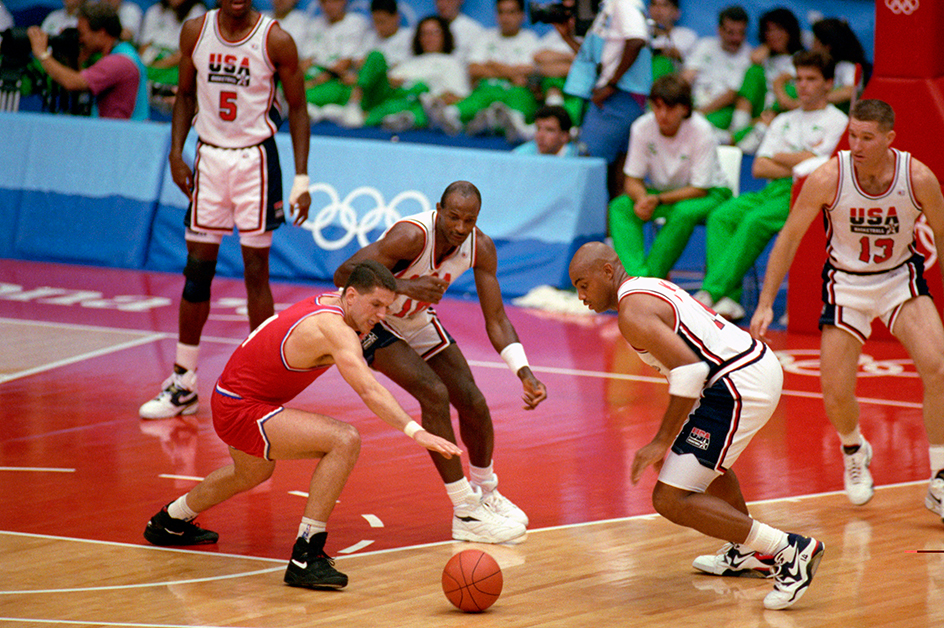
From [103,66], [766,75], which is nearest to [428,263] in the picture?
[103,66]

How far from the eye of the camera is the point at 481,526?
18.8ft

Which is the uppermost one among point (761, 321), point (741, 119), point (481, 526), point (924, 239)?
point (741, 119)

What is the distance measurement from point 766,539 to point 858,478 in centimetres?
159

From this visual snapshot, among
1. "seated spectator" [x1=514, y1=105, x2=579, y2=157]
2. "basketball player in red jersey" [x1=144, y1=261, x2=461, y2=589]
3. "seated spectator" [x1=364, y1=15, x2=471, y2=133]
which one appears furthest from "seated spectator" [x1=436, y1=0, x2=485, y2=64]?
"basketball player in red jersey" [x1=144, y1=261, x2=461, y2=589]

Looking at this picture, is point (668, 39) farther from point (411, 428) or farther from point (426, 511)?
point (411, 428)

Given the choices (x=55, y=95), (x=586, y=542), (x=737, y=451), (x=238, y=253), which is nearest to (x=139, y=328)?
(x=238, y=253)

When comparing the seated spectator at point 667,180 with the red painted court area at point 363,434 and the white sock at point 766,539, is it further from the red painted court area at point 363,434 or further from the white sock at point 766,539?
the white sock at point 766,539

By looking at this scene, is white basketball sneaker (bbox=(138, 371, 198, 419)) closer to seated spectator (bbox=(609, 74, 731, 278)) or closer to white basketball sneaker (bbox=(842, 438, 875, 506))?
white basketball sneaker (bbox=(842, 438, 875, 506))

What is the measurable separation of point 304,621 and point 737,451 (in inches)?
70.7

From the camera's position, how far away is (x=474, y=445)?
5988mm

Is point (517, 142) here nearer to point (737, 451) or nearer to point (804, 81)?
point (804, 81)

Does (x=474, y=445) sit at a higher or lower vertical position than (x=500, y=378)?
higher

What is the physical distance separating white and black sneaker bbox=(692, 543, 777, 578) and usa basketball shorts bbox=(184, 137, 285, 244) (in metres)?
3.68

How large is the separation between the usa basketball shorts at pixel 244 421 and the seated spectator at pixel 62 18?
1157 cm
